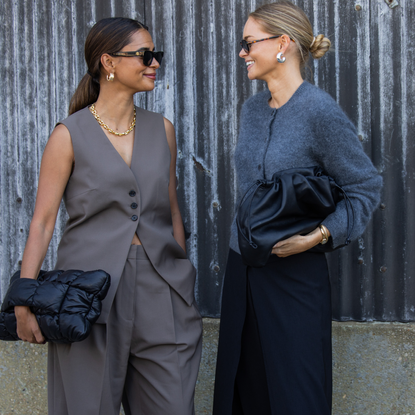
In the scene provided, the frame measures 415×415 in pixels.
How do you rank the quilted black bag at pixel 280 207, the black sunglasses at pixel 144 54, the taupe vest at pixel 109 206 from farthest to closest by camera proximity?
the black sunglasses at pixel 144 54, the taupe vest at pixel 109 206, the quilted black bag at pixel 280 207

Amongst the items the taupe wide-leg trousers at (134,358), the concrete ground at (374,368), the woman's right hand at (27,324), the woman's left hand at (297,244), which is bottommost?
the concrete ground at (374,368)

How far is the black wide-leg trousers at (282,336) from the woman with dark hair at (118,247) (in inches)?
9.8

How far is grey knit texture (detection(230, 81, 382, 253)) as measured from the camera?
5.72 feet

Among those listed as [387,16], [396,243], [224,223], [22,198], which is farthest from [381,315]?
[22,198]

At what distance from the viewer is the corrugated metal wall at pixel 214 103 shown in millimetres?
2793

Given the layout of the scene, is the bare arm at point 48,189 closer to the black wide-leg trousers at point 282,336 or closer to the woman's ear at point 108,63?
the woman's ear at point 108,63

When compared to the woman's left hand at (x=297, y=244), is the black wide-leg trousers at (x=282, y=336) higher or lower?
lower

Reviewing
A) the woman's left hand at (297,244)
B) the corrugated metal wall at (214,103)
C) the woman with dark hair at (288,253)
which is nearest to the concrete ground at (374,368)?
the corrugated metal wall at (214,103)

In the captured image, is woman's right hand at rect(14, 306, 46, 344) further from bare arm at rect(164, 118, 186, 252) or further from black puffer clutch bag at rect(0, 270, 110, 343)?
bare arm at rect(164, 118, 186, 252)

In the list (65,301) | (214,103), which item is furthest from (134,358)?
(214,103)

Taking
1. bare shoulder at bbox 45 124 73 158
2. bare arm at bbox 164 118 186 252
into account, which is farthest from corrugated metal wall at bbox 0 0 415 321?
bare shoulder at bbox 45 124 73 158

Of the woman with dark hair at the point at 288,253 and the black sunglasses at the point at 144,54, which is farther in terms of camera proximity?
the black sunglasses at the point at 144,54

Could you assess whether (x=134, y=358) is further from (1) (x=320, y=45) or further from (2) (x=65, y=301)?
(1) (x=320, y=45)

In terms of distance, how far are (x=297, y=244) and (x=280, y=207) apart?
0.17 m
